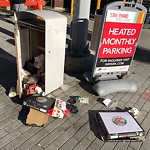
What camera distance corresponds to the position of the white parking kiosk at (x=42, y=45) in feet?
11.6

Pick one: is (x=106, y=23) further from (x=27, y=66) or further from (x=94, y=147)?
(x=94, y=147)

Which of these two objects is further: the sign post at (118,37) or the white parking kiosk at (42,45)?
the sign post at (118,37)

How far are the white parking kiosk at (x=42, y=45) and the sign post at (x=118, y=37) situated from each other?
0.87 metres

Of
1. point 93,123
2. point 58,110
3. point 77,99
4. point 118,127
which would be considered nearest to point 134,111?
point 118,127

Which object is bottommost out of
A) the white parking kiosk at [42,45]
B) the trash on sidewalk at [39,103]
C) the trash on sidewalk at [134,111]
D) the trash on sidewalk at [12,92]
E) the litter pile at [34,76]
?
the trash on sidewalk at [134,111]

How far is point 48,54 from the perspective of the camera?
12.2ft

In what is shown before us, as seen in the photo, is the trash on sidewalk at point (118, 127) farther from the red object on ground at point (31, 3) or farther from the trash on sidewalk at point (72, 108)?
the red object on ground at point (31, 3)

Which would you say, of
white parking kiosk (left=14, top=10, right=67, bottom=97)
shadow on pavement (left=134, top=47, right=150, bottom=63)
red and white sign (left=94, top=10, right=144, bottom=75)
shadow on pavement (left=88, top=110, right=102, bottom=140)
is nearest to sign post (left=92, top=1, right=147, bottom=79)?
red and white sign (left=94, top=10, right=144, bottom=75)

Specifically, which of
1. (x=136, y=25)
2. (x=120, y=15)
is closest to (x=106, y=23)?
(x=120, y=15)

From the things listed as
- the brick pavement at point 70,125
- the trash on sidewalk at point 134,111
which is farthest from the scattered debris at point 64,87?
the trash on sidewalk at point 134,111

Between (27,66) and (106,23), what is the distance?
6.98 feet

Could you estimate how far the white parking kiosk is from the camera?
3.55 m

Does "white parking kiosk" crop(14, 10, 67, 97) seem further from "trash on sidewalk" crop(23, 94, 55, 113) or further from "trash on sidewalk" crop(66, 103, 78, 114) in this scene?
"trash on sidewalk" crop(66, 103, 78, 114)

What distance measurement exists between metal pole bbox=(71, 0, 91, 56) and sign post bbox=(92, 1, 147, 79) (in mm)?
1167
